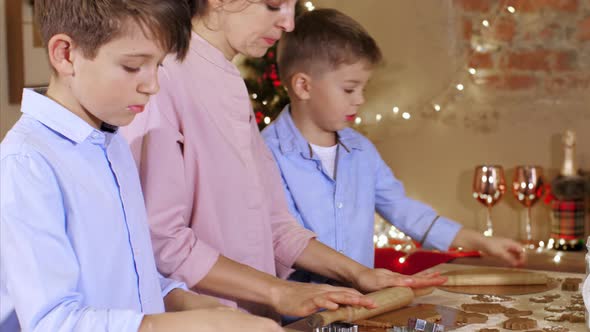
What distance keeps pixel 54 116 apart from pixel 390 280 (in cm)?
77

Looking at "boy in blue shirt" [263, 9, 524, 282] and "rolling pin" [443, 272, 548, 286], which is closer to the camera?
"rolling pin" [443, 272, 548, 286]

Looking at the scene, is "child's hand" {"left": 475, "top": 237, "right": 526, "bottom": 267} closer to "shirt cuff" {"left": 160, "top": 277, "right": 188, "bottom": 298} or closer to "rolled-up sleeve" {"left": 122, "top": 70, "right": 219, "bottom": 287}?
"rolled-up sleeve" {"left": 122, "top": 70, "right": 219, "bottom": 287}

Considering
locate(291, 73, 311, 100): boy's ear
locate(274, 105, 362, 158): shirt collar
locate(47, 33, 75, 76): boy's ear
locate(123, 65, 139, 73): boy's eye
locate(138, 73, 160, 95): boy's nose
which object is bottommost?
locate(274, 105, 362, 158): shirt collar

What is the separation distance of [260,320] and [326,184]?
3.43ft

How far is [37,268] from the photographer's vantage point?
3.44 ft

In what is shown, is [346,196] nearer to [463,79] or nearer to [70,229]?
[70,229]

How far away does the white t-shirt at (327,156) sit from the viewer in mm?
2186

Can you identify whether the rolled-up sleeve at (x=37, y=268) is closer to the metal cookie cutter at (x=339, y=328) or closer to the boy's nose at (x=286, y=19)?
the metal cookie cutter at (x=339, y=328)

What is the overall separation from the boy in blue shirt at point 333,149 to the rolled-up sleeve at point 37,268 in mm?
1061

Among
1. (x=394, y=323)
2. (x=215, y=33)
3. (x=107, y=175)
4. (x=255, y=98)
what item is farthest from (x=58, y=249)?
(x=255, y=98)

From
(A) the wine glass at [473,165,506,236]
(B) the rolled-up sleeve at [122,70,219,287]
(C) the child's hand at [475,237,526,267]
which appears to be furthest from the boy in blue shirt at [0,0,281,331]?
(A) the wine glass at [473,165,506,236]

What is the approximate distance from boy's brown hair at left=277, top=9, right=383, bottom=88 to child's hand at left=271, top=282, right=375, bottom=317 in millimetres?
759

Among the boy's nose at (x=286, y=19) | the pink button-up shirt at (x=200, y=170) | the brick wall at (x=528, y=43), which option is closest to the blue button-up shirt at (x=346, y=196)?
the pink button-up shirt at (x=200, y=170)

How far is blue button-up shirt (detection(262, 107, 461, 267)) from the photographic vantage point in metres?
2.11
